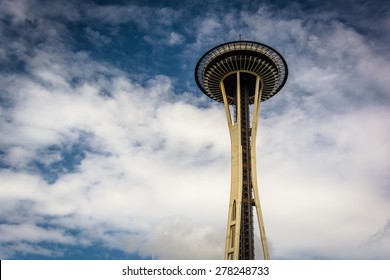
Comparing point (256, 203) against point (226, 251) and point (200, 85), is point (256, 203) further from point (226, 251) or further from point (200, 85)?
point (200, 85)

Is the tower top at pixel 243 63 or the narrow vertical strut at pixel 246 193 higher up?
the tower top at pixel 243 63

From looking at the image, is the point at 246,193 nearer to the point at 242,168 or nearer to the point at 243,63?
the point at 242,168

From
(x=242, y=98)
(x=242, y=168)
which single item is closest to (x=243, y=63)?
(x=242, y=98)

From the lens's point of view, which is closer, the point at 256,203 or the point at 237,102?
the point at 256,203

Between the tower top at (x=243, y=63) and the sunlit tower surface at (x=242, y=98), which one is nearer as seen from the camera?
the sunlit tower surface at (x=242, y=98)
